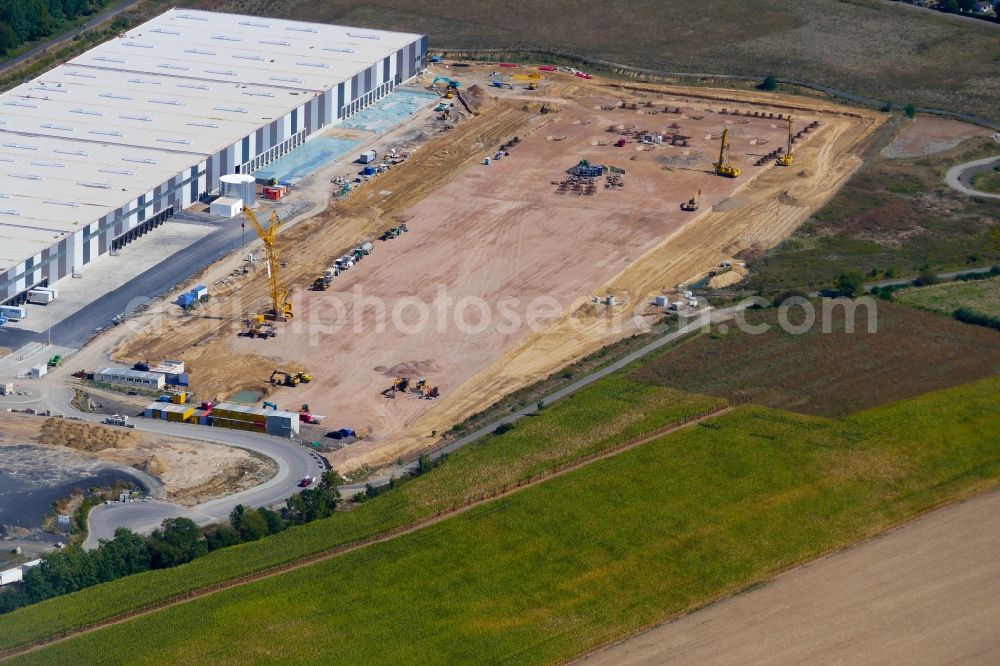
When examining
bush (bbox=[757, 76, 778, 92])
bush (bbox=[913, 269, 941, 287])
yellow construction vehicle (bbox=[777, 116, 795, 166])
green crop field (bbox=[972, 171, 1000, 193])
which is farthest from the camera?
bush (bbox=[757, 76, 778, 92])

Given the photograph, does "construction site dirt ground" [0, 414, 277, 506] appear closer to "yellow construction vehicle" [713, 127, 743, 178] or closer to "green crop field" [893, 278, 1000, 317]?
"green crop field" [893, 278, 1000, 317]

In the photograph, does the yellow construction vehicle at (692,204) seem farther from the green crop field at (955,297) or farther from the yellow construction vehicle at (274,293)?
the yellow construction vehicle at (274,293)

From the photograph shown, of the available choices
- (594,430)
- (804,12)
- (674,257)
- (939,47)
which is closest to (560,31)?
(804,12)

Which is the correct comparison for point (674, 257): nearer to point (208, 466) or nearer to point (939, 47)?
point (208, 466)

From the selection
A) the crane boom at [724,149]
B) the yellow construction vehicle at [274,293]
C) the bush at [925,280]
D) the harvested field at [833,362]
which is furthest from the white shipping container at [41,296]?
the bush at [925,280]

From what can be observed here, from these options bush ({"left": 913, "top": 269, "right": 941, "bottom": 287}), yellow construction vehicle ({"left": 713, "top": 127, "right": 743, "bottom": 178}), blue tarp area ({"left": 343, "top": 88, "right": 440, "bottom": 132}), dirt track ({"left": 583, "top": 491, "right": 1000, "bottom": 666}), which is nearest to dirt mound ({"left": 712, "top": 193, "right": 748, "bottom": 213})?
yellow construction vehicle ({"left": 713, "top": 127, "right": 743, "bottom": 178})

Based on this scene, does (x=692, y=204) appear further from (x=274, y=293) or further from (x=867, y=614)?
(x=867, y=614)
